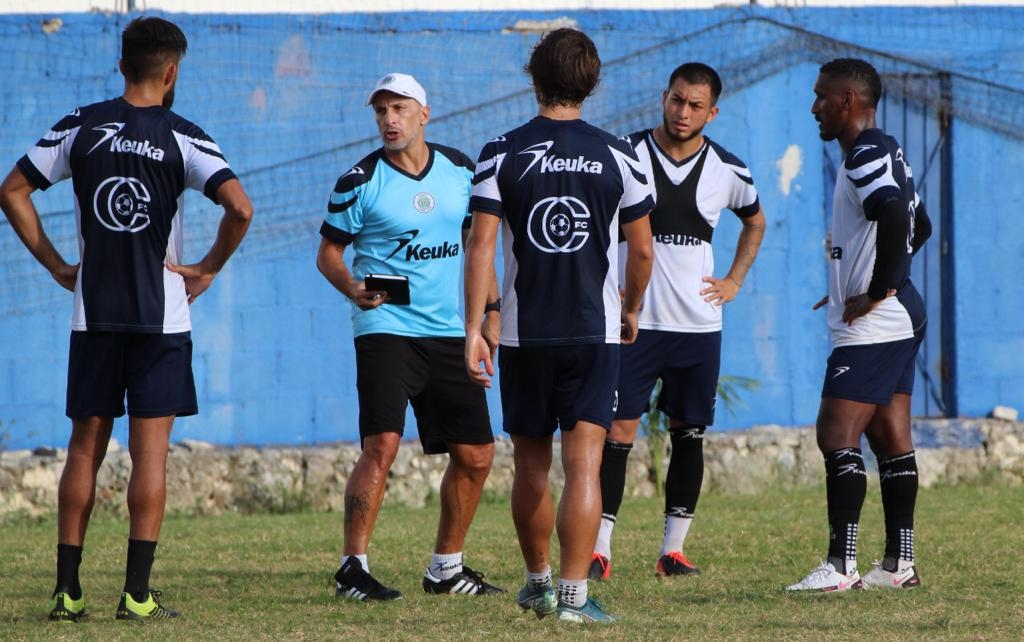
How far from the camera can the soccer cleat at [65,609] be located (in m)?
5.50

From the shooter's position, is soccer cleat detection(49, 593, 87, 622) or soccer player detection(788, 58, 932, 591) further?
soccer player detection(788, 58, 932, 591)

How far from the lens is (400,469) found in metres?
9.87

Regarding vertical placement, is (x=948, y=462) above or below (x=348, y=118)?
below

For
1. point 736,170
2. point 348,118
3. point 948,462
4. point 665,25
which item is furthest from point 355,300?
point 948,462

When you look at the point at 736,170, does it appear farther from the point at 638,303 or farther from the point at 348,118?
the point at 348,118

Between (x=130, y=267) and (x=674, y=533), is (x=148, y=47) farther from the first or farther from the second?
(x=674, y=533)

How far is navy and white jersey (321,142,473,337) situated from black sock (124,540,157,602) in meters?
1.31

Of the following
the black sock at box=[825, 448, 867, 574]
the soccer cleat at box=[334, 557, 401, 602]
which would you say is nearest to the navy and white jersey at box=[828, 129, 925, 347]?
the black sock at box=[825, 448, 867, 574]

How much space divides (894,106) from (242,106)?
4.77 metres

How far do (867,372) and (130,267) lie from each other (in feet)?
9.92

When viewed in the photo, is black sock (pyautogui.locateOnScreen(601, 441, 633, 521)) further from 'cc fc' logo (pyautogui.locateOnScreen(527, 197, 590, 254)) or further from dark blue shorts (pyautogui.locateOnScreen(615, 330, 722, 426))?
'cc fc' logo (pyautogui.locateOnScreen(527, 197, 590, 254))

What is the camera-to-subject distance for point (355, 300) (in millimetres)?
6238

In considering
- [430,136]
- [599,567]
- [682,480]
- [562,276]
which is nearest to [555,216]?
[562,276]

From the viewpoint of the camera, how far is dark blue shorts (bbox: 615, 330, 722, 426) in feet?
22.6
